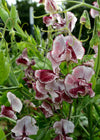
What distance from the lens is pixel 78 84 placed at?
1.47 feet

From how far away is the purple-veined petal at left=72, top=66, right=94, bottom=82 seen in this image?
454 mm

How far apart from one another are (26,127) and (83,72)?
16 cm

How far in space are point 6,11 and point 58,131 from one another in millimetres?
268

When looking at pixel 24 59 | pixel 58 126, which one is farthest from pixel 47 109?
pixel 24 59

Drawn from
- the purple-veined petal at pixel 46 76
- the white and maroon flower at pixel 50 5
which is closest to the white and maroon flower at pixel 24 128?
the purple-veined petal at pixel 46 76

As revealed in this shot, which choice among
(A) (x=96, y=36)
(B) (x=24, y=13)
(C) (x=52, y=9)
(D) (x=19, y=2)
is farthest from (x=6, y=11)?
(D) (x=19, y=2)

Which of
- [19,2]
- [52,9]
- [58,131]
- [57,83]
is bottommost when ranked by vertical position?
[58,131]

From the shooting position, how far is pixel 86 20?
1.83 feet

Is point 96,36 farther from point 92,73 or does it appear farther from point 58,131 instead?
point 58,131

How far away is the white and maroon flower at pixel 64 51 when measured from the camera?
426mm

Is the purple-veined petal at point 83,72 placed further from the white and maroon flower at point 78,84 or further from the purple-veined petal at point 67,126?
the purple-veined petal at point 67,126

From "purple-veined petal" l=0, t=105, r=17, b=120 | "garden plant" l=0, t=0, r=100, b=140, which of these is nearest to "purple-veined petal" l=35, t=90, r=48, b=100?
"garden plant" l=0, t=0, r=100, b=140

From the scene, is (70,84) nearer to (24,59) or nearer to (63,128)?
(63,128)

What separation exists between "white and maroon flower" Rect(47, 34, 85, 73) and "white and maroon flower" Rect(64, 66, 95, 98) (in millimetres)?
28
